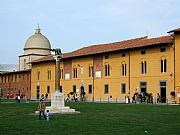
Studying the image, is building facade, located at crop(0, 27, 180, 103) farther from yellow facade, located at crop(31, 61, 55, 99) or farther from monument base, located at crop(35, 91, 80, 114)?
monument base, located at crop(35, 91, 80, 114)

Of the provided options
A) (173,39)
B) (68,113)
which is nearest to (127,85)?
(173,39)

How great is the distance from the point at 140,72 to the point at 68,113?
2444 cm

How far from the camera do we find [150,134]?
13922 mm

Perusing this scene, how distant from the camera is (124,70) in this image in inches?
2030

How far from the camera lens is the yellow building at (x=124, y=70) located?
4488cm

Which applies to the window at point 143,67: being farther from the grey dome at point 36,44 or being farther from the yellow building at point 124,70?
the grey dome at point 36,44

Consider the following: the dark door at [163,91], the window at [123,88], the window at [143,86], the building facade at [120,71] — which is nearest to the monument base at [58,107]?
the building facade at [120,71]

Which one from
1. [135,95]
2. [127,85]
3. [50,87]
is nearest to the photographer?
[135,95]

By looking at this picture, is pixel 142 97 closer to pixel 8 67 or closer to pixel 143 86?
pixel 143 86

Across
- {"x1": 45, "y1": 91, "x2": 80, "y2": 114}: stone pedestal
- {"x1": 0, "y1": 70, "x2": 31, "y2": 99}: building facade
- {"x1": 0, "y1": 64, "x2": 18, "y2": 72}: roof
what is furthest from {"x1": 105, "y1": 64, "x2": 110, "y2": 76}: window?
{"x1": 0, "y1": 64, "x2": 18, "y2": 72}: roof

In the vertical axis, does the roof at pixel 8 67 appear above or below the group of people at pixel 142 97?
above

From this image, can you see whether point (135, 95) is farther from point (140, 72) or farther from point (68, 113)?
point (68, 113)

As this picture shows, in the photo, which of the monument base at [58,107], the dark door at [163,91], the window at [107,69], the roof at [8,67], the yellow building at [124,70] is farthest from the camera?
the roof at [8,67]

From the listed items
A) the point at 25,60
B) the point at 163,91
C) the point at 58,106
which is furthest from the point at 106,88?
the point at 25,60
